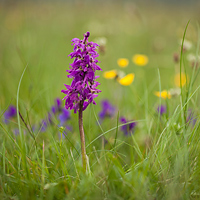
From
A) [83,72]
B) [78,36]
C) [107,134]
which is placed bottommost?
[107,134]

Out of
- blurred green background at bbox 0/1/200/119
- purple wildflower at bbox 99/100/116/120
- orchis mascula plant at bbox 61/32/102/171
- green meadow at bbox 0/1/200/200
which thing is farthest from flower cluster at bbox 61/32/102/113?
blurred green background at bbox 0/1/200/119

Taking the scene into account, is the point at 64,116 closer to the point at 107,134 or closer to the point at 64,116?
the point at 64,116

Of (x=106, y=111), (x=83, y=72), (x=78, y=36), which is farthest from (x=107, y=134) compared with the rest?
(x=78, y=36)

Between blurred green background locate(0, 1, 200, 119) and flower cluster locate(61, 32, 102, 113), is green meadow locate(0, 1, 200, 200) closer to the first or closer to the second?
blurred green background locate(0, 1, 200, 119)

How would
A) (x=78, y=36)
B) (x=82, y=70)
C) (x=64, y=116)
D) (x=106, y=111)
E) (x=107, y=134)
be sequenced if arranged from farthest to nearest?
1. (x=78, y=36)
2. (x=106, y=111)
3. (x=64, y=116)
4. (x=107, y=134)
5. (x=82, y=70)

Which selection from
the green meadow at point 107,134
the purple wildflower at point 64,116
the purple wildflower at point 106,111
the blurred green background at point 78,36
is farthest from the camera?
the blurred green background at point 78,36

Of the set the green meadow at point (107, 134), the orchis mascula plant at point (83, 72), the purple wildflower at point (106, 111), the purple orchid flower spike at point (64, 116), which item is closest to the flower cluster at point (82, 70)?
the orchis mascula plant at point (83, 72)

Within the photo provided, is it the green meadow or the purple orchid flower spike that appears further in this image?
the purple orchid flower spike

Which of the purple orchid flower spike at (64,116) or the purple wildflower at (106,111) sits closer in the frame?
the purple orchid flower spike at (64,116)

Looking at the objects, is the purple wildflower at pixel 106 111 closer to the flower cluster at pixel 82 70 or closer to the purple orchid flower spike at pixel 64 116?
the purple orchid flower spike at pixel 64 116

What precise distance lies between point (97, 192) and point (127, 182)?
138 mm

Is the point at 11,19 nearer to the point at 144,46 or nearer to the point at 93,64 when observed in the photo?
the point at 144,46

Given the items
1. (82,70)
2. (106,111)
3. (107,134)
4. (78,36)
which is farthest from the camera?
(78,36)

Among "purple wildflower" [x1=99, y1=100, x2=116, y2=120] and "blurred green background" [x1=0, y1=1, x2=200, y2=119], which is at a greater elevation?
"blurred green background" [x1=0, y1=1, x2=200, y2=119]
